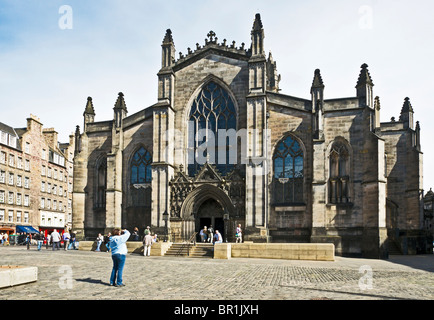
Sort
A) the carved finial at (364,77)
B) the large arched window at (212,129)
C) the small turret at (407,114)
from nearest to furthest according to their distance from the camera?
the carved finial at (364,77) → the large arched window at (212,129) → the small turret at (407,114)

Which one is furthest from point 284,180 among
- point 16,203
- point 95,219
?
point 16,203

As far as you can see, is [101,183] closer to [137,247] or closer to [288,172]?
[137,247]

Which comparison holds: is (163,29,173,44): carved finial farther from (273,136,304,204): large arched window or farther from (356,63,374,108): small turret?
(356,63,374,108): small turret

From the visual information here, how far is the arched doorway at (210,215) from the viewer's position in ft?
95.1

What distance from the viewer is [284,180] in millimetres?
27219

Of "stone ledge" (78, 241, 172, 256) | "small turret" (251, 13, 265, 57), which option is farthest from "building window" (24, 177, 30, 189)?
"small turret" (251, 13, 265, 57)

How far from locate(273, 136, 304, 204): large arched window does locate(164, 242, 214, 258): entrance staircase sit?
623 centimetres

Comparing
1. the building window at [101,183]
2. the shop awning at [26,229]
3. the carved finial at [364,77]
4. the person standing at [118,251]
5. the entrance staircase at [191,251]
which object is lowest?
the shop awning at [26,229]

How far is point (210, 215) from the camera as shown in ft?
95.6

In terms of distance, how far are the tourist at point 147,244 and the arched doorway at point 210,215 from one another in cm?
651

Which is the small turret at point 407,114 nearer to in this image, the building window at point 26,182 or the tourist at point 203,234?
the tourist at point 203,234

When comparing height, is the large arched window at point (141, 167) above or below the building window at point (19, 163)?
below

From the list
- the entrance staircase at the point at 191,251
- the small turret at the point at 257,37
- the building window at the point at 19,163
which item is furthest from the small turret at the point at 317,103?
the building window at the point at 19,163

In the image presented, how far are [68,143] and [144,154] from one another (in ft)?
128
